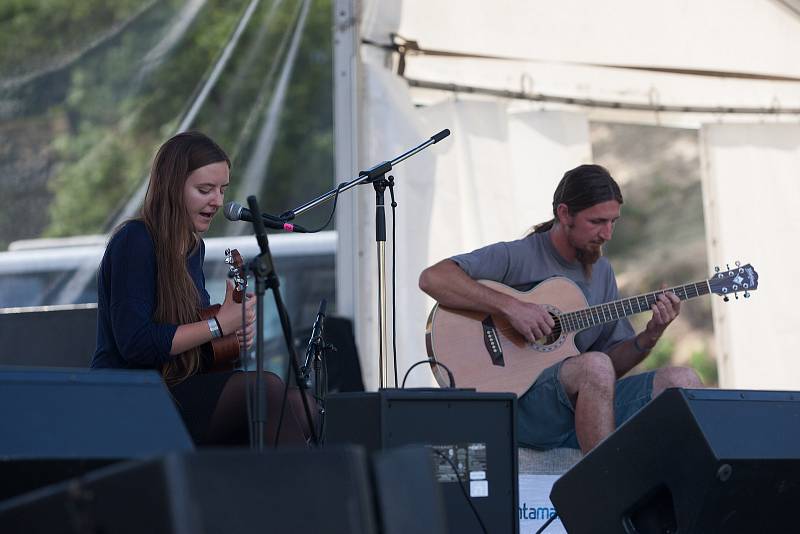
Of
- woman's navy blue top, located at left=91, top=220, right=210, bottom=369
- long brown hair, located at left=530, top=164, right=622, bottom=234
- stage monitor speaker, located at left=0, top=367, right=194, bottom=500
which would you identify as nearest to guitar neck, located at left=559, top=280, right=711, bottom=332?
long brown hair, located at left=530, top=164, right=622, bottom=234

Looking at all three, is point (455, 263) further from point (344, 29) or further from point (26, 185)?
point (26, 185)

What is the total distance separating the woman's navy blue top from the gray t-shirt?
4.40 feet

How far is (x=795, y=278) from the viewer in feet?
18.4

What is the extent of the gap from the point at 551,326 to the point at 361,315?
1278 millimetres

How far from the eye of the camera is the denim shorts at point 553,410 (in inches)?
152

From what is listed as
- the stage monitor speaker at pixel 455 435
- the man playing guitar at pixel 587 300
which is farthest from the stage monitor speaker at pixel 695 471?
the man playing guitar at pixel 587 300

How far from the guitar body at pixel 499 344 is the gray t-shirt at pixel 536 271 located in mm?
42

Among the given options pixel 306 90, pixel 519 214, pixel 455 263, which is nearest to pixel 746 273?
pixel 455 263

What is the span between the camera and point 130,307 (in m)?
3.12

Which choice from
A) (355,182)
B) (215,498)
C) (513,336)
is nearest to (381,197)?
(355,182)

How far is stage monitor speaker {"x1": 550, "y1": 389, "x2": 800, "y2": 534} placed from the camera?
2410 mm

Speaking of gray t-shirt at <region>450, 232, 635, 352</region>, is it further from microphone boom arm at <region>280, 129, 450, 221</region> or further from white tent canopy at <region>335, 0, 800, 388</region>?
white tent canopy at <region>335, 0, 800, 388</region>

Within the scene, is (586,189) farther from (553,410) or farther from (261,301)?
(261,301)

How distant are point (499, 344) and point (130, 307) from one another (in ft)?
4.84
